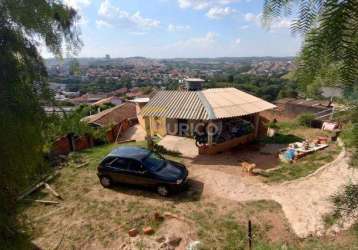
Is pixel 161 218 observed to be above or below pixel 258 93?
above

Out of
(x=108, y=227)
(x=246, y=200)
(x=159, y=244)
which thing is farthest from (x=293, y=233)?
(x=108, y=227)

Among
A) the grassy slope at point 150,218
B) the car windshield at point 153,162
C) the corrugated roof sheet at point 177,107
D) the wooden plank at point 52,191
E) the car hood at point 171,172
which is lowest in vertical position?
the wooden plank at point 52,191

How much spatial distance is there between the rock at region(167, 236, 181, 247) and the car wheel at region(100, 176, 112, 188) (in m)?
4.27

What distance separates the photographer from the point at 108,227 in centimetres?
851

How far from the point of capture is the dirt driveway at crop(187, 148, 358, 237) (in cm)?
851

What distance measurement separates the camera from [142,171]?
10602 millimetres

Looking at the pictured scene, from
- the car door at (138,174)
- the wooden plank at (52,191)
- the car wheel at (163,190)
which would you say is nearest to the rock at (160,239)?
the car wheel at (163,190)

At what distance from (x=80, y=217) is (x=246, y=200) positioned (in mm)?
5717

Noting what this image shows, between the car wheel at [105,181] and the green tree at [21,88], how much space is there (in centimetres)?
780

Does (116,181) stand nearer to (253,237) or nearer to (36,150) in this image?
(253,237)

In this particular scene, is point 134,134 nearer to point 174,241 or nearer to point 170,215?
point 170,215

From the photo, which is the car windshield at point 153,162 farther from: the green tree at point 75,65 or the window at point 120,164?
the green tree at point 75,65

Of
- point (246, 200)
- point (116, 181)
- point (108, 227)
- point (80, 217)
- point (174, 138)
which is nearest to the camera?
point (108, 227)

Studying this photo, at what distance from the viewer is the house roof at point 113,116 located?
2423 cm
